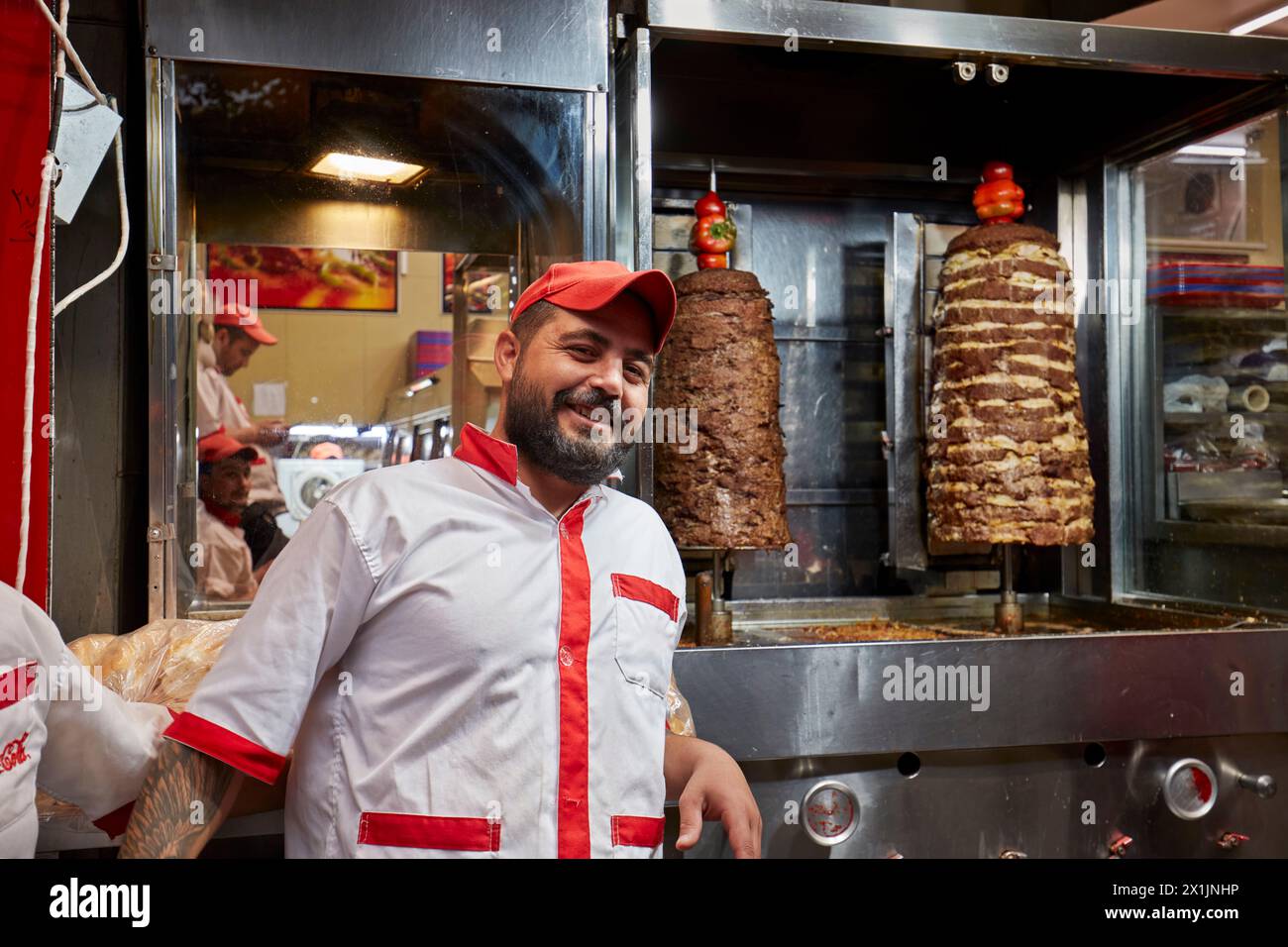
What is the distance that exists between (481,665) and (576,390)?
46cm

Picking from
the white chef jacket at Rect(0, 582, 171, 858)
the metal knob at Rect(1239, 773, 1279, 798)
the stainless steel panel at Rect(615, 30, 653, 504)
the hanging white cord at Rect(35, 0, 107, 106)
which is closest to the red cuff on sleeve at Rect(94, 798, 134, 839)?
the white chef jacket at Rect(0, 582, 171, 858)

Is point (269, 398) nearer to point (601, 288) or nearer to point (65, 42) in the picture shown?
point (65, 42)

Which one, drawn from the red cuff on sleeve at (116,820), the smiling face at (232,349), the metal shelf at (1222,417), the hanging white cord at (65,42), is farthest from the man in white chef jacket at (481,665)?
the metal shelf at (1222,417)

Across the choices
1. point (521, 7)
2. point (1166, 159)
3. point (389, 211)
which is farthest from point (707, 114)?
point (1166, 159)

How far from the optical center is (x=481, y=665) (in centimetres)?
162

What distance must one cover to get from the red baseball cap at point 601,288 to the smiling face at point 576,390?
0.08 feet

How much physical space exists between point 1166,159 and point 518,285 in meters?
2.16

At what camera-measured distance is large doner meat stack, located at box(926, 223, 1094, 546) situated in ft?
9.80

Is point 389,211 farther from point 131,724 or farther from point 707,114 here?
point 131,724

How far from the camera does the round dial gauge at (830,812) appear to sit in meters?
2.62

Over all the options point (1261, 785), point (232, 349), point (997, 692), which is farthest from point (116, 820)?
point (1261, 785)

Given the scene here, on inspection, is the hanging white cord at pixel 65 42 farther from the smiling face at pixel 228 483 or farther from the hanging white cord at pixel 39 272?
the smiling face at pixel 228 483

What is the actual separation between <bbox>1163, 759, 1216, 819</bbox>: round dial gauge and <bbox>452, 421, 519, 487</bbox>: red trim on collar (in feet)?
6.67
